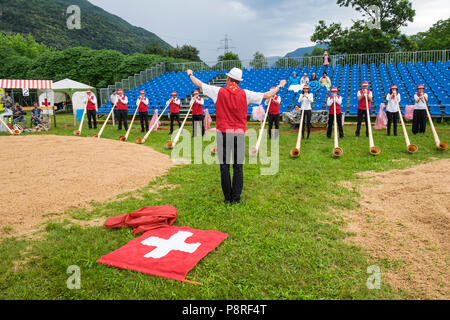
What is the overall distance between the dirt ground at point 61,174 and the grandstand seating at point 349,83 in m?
11.1

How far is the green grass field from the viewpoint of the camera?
2865 mm

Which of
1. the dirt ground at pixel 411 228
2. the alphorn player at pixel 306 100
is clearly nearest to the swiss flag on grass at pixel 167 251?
the dirt ground at pixel 411 228

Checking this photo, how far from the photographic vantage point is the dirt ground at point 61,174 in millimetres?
4809

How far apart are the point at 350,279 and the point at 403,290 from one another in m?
0.45

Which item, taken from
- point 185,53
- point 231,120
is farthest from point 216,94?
point 185,53

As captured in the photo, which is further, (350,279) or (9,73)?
(9,73)

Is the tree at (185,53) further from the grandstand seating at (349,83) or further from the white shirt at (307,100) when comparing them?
the white shirt at (307,100)

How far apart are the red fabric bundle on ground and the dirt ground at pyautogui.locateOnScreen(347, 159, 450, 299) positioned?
2486 mm

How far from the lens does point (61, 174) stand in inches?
246

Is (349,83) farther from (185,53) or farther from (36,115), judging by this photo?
(185,53)
